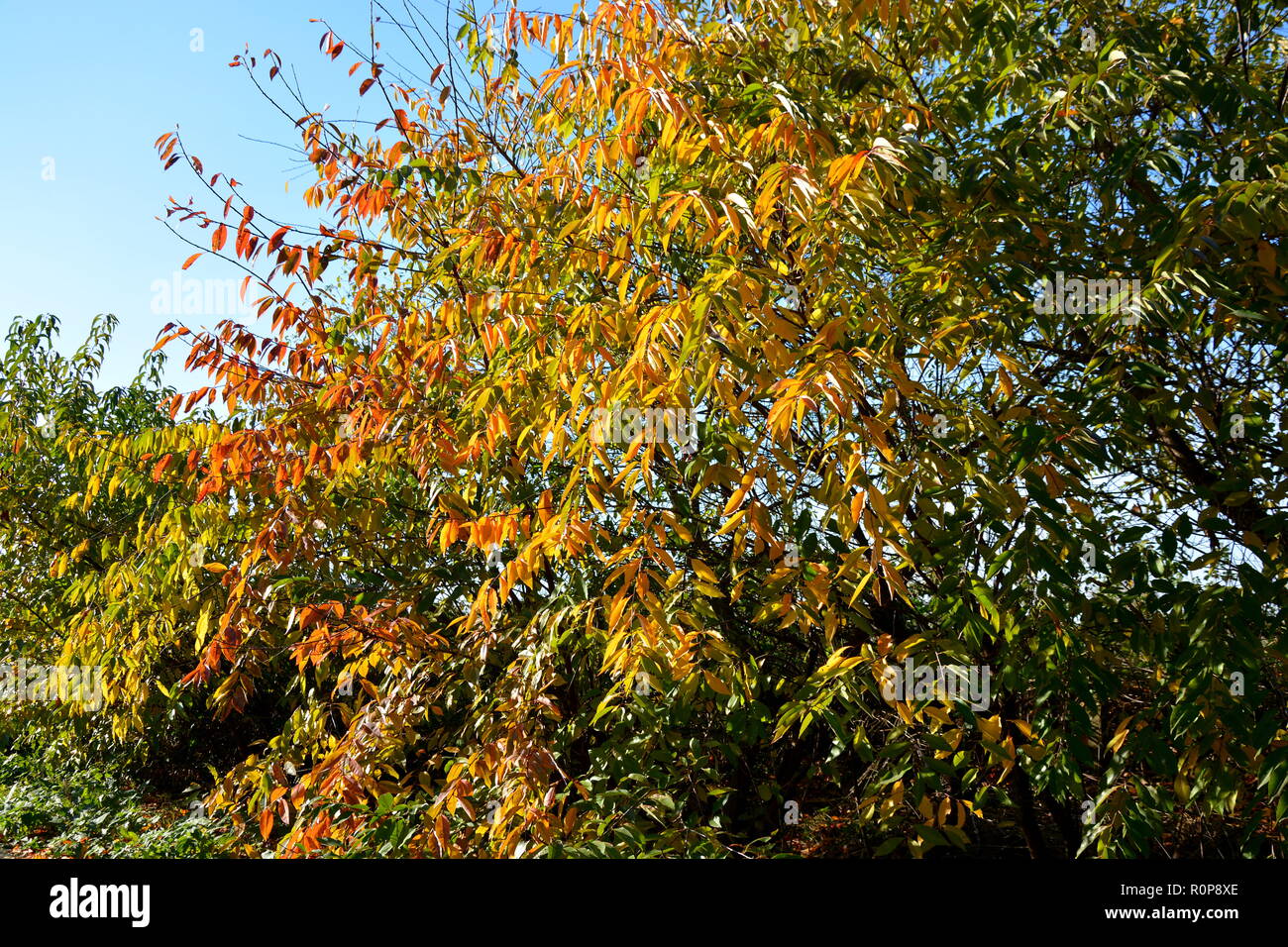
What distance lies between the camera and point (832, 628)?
2074 mm

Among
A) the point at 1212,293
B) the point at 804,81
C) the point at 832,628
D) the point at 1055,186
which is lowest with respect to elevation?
the point at 832,628

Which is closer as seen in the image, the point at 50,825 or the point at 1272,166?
the point at 1272,166

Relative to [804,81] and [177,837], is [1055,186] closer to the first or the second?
[804,81]

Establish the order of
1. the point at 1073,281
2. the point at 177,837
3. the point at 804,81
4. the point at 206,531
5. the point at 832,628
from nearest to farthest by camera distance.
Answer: the point at 832,628 → the point at 1073,281 → the point at 804,81 → the point at 206,531 → the point at 177,837

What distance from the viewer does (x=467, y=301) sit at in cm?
306

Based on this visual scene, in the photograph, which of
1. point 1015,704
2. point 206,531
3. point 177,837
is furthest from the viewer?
point 177,837

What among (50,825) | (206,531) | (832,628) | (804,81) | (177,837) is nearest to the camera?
(832,628)

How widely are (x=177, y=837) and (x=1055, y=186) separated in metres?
5.21

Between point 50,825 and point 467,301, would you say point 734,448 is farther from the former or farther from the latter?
point 50,825

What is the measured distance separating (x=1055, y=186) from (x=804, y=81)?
91 centimetres

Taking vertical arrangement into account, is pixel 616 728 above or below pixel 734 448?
below
